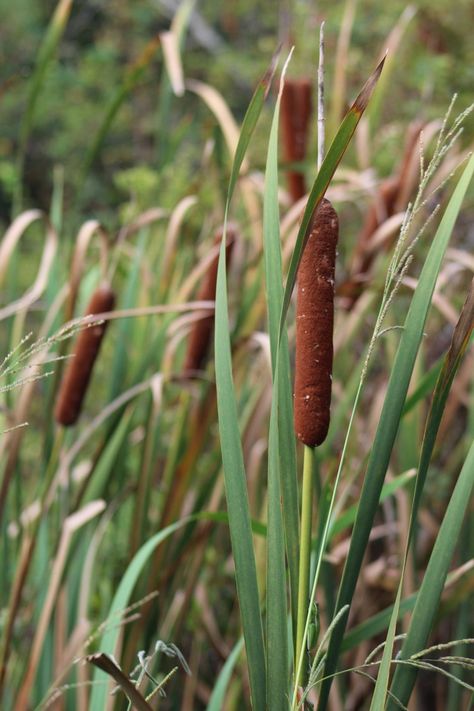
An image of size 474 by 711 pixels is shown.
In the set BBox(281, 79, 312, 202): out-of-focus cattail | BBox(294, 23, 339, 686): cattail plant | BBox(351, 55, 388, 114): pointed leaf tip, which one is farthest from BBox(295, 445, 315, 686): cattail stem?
BBox(281, 79, 312, 202): out-of-focus cattail

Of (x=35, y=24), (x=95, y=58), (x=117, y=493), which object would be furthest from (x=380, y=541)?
(x=35, y=24)

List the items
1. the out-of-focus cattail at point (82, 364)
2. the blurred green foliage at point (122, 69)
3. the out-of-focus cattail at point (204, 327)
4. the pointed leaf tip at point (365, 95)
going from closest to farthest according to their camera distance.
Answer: the pointed leaf tip at point (365, 95), the out-of-focus cattail at point (82, 364), the out-of-focus cattail at point (204, 327), the blurred green foliage at point (122, 69)

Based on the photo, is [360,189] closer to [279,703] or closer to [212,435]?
[212,435]

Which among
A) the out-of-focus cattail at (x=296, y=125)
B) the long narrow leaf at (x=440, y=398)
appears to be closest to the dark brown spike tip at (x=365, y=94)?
the long narrow leaf at (x=440, y=398)

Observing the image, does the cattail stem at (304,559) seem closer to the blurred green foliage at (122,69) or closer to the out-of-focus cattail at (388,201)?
the out-of-focus cattail at (388,201)

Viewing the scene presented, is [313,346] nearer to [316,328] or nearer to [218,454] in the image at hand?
[316,328]

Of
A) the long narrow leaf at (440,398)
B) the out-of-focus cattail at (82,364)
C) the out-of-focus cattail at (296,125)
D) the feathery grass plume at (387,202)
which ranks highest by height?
the out-of-focus cattail at (296,125)
